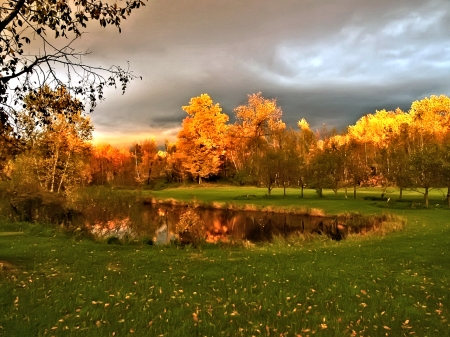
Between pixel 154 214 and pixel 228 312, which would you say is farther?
pixel 154 214

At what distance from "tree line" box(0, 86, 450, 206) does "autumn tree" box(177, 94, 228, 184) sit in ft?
0.67

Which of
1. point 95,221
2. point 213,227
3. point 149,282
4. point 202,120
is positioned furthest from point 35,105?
point 202,120

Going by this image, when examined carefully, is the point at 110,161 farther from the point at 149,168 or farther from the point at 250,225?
the point at 250,225

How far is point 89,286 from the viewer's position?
30.9 feet

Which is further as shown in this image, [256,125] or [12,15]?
[256,125]

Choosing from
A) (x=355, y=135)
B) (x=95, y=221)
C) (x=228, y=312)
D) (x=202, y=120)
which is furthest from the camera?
(x=355, y=135)

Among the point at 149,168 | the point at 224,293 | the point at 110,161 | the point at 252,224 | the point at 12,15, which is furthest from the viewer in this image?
the point at 110,161

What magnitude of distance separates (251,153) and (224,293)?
66296 mm

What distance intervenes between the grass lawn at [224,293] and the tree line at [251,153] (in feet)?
15.3

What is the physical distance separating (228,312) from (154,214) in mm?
33571

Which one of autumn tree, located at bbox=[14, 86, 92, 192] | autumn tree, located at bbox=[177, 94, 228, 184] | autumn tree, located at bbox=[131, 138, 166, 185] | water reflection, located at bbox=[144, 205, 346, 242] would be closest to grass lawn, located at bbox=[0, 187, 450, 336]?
water reflection, located at bbox=[144, 205, 346, 242]

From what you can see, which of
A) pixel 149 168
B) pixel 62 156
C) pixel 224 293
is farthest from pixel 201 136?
pixel 224 293

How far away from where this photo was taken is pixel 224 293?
934 cm

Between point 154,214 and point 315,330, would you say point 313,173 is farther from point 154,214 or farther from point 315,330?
point 315,330
